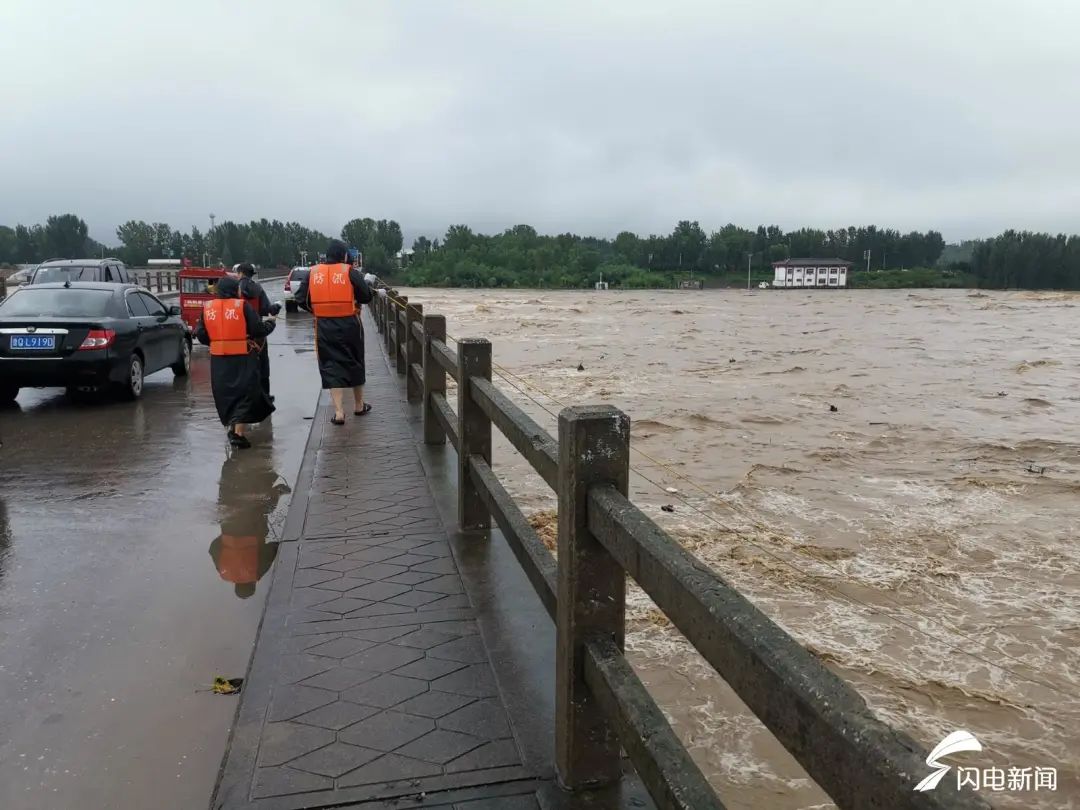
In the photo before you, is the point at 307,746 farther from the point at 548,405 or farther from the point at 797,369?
the point at 797,369

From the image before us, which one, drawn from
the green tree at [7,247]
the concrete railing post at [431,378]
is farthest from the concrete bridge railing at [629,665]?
the green tree at [7,247]

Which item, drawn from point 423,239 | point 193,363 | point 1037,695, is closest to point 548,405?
point 193,363

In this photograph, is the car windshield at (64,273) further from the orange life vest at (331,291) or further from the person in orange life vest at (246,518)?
the person in orange life vest at (246,518)

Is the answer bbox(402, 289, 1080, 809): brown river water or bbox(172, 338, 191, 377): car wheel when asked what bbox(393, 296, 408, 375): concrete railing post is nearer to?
bbox(402, 289, 1080, 809): brown river water

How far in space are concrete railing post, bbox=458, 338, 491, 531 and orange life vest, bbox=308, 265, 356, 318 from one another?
4.11 metres

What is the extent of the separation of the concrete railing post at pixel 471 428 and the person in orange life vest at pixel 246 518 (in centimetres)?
118

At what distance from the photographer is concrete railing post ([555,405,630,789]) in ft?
8.64

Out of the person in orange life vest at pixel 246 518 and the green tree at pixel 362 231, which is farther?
the green tree at pixel 362 231

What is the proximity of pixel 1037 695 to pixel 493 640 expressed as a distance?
2925 mm

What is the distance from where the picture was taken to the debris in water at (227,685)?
367 cm

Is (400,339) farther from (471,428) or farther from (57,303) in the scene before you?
(471,428)

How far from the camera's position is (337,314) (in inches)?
356

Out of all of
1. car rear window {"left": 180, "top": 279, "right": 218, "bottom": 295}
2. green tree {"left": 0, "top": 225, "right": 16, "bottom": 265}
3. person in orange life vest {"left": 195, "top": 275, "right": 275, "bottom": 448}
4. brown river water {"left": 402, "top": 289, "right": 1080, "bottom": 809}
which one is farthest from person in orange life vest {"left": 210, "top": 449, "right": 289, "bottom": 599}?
green tree {"left": 0, "top": 225, "right": 16, "bottom": 265}

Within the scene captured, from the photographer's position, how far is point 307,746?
3.11 meters
